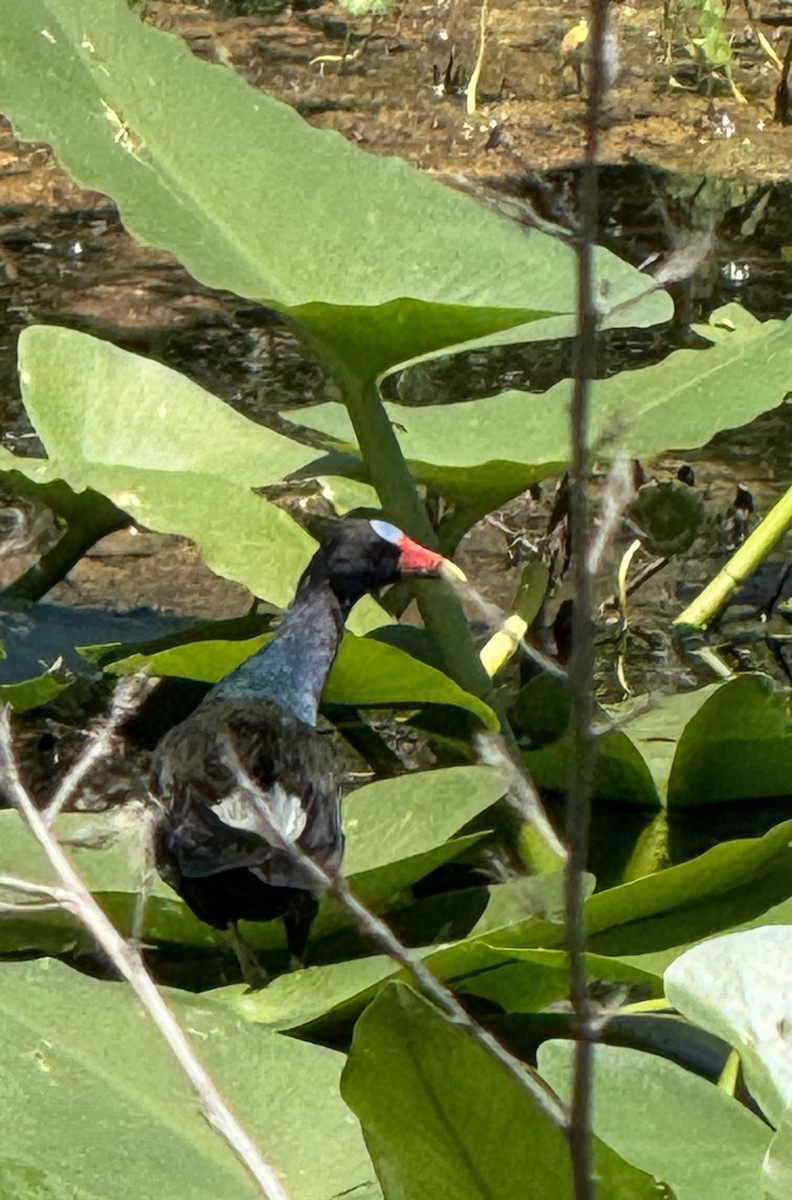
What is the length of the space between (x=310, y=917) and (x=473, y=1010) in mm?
130

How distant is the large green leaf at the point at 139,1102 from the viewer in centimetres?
87

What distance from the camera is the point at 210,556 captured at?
1472 millimetres

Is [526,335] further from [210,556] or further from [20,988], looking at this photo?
[20,988]

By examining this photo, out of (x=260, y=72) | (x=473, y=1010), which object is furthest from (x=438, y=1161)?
(x=260, y=72)

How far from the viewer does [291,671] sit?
145cm

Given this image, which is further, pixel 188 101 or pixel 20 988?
pixel 188 101

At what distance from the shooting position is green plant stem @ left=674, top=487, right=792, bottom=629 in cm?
178

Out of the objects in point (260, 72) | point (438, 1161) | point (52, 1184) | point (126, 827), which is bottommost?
point (260, 72)

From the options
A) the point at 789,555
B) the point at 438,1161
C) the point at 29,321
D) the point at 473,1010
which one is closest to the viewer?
the point at 438,1161

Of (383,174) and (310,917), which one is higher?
(383,174)

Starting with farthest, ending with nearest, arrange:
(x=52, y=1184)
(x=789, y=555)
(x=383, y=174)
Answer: (x=789, y=555)
(x=383, y=174)
(x=52, y=1184)

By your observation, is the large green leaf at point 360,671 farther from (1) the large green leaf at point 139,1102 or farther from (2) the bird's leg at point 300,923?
(1) the large green leaf at point 139,1102

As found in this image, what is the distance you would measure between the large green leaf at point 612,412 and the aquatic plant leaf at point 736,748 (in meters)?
0.22

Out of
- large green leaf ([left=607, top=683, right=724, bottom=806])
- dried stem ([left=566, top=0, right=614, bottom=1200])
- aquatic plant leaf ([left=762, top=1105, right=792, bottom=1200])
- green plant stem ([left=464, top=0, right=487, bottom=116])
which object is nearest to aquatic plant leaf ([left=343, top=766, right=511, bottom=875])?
large green leaf ([left=607, top=683, right=724, bottom=806])
